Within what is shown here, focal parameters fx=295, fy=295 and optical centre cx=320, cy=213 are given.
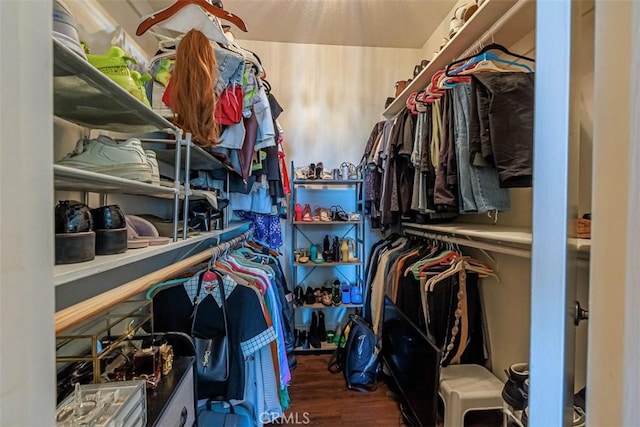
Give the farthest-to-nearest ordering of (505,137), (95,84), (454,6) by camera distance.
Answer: (454,6) → (505,137) → (95,84)

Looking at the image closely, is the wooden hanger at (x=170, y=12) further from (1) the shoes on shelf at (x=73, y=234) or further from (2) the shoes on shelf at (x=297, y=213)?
(2) the shoes on shelf at (x=297, y=213)

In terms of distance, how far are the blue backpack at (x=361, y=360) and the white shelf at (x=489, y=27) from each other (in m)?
1.86

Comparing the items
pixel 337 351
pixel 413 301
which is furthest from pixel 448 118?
pixel 337 351

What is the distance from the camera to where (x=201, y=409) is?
3.89 ft

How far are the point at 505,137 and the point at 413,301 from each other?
106 centimetres

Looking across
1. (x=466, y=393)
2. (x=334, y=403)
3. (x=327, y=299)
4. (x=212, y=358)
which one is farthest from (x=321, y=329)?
(x=212, y=358)

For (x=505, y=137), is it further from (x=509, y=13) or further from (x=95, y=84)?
(x=95, y=84)

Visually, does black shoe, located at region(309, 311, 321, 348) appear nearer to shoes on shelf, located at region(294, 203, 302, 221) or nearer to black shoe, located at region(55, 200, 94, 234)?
shoes on shelf, located at region(294, 203, 302, 221)

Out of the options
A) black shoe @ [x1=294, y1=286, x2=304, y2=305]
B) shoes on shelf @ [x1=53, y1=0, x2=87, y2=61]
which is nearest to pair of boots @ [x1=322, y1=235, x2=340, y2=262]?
black shoe @ [x1=294, y1=286, x2=304, y2=305]

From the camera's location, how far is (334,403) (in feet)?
6.28

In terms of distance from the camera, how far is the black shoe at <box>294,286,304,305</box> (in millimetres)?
2611

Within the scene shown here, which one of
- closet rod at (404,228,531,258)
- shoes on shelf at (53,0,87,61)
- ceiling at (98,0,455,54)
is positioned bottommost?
closet rod at (404,228,531,258)

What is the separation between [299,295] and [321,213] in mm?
765

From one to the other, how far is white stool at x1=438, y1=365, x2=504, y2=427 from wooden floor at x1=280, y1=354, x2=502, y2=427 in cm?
11
